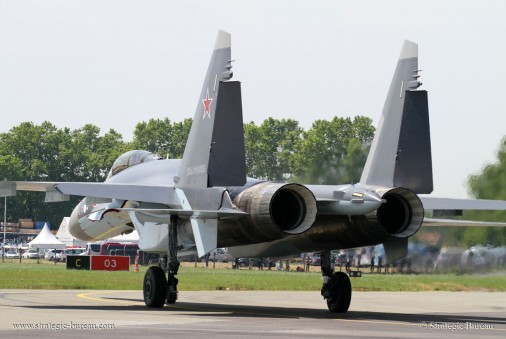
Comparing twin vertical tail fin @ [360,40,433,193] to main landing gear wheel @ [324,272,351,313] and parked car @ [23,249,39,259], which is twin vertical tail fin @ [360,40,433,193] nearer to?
main landing gear wheel @ [324,272,351,313]

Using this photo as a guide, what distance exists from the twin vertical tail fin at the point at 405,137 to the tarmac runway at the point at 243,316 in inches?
113

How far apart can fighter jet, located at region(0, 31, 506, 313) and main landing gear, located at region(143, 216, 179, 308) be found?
0.07ft

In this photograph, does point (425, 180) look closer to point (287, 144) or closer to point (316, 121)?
point (316, 121)

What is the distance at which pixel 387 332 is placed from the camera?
17219 millimetres

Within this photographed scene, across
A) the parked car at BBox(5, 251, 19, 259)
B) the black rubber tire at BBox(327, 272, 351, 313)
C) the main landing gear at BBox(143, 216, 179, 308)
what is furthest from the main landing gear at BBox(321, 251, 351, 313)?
the parked car at BBox(5, 251, 19, 259)

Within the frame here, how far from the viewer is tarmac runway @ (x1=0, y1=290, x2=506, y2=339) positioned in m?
16.6

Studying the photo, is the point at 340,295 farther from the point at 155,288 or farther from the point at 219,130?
the point at 219,130

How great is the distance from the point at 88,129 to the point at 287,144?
1596 inches

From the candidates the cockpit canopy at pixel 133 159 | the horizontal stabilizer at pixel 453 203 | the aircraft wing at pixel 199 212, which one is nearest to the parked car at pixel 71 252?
the cockpit canopy at pixel 133 159

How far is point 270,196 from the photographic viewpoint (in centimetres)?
2062

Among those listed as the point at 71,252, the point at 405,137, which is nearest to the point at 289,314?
the point at 405,137

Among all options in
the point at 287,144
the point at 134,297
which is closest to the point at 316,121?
the point at 287,144

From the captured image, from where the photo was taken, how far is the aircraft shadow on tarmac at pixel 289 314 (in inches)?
845

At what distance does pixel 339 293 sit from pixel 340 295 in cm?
5
